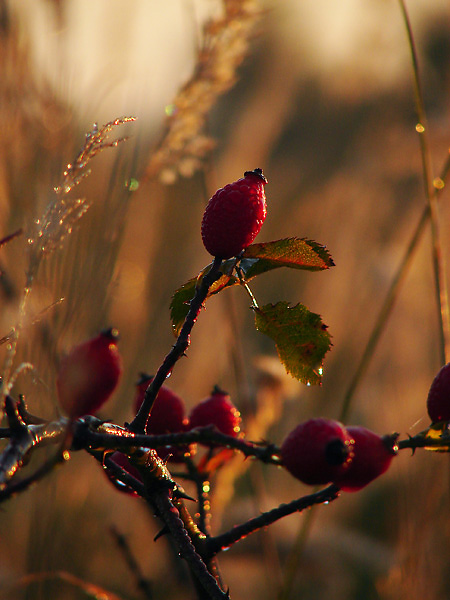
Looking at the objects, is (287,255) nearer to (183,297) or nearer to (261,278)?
(183,297)

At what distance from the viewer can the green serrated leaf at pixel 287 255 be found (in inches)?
22.3

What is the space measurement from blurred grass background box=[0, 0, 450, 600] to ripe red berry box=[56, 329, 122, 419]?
0.21 m

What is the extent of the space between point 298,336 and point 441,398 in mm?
A: 153

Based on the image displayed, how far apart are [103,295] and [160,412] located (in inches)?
13.8

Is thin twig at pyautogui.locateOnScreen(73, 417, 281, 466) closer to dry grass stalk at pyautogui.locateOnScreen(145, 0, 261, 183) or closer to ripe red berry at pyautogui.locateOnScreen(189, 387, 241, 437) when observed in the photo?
ripe red berry at pyautogui.locateOnScreen(189, 387, 241, 437)

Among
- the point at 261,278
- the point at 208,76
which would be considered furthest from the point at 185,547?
the point at 261,278

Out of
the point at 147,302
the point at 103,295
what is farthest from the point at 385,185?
the point at 103,295

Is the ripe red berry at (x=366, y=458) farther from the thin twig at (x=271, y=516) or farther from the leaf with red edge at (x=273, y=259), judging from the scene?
the leaf with red edge at (x=273, y=259)

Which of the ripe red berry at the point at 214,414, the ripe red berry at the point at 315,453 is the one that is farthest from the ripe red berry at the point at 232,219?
the ripe red berry at the point at 214,414

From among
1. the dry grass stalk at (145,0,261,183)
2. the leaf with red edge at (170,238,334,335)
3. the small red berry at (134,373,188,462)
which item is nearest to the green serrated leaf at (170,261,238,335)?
the leaf with red edge at (170,238,334,335)

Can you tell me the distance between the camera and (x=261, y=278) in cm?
241

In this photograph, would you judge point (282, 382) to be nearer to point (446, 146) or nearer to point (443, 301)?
point (443, 301)

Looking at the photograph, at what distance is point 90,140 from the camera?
0.53 m

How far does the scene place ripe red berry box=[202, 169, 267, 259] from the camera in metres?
0.57
